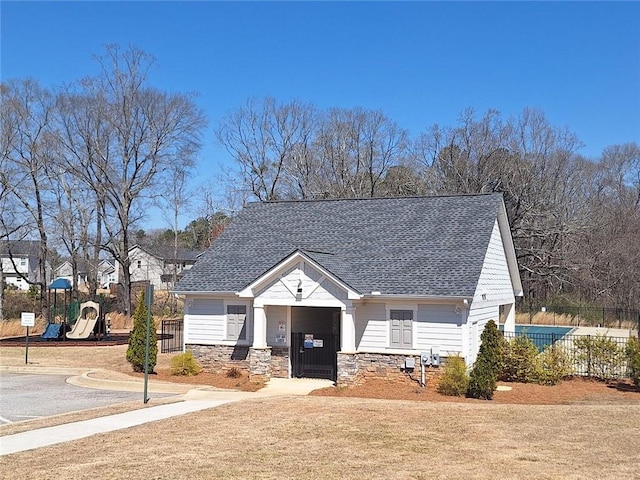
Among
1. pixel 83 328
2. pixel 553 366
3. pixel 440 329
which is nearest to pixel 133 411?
pixel 440 329

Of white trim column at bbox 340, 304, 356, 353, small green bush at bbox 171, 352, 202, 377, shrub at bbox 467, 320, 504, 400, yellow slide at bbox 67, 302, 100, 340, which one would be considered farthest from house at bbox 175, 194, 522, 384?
yellow slide at bbox 67, 302, 100, 340

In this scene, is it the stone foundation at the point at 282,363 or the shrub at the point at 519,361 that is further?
the shrub at the point at 519,361

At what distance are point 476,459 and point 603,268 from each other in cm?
4767

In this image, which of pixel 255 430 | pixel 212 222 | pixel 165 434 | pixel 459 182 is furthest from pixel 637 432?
pixel 212 222

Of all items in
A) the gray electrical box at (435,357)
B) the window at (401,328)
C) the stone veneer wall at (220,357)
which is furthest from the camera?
the stone veneer wall at (220,357)

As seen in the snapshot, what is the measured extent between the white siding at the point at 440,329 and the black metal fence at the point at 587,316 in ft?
89.4

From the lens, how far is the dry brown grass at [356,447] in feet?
32.0

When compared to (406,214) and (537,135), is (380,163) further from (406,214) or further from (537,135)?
(406,214)

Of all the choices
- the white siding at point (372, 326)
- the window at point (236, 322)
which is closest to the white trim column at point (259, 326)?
the window at point (236, 322)

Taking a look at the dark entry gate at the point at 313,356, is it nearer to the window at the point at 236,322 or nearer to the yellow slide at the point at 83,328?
the window at the point at 236,322

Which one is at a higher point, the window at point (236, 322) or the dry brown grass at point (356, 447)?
the window at point (236, 322)

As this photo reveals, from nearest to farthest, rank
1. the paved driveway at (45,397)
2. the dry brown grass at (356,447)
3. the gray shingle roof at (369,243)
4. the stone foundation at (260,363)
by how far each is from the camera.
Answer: the dry brown grass at (356,447), the paved driveway at (45,397), the gray shingle roof at (369,243), the stone foundation at (260,363)

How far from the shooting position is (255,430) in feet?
42.2

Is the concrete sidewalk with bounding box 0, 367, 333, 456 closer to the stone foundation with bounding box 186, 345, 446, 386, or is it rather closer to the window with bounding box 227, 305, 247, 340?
the stone foundation with bounding box 186, 345, 446, 386
